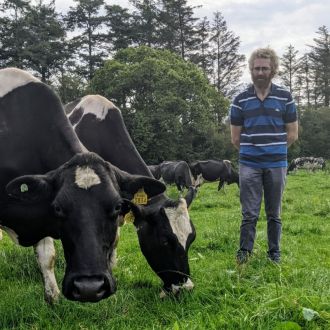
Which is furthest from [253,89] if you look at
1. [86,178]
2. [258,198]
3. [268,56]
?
[86,178]

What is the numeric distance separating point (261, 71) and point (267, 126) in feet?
2.03

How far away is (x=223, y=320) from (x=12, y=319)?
1.81 meters

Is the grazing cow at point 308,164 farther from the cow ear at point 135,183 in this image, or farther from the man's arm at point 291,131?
the cow ear at point 135,183

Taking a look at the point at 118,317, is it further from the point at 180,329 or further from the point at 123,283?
the point at 123,283

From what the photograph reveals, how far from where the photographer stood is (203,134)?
3778cm

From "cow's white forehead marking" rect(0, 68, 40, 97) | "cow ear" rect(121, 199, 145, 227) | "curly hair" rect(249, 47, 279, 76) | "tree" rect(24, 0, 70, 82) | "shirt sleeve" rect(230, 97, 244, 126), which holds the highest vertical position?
"tree" rect(24, 0, 70, 82)

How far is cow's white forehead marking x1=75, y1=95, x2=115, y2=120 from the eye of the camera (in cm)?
633

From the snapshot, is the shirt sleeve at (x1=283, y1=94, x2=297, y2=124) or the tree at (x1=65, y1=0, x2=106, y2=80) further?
the tree at (x1=65, y1=0, x2=106, y2=80)

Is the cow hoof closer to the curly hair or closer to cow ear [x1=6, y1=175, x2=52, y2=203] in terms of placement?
cow ear [x1=6, y1=175, x2=52, y2=203]

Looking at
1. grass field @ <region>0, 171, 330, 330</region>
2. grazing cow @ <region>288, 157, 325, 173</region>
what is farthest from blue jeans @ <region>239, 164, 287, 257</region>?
grazing cow @ <region>288, 157, 325, 173</region>

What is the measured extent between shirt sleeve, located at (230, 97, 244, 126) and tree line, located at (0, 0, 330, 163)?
27.0m

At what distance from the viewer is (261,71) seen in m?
5.37

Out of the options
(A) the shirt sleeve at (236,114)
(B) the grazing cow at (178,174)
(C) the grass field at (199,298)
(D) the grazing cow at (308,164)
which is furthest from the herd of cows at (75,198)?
(D) the grazing cow at (308,164)

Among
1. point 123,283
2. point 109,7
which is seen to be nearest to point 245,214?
point 123,283
